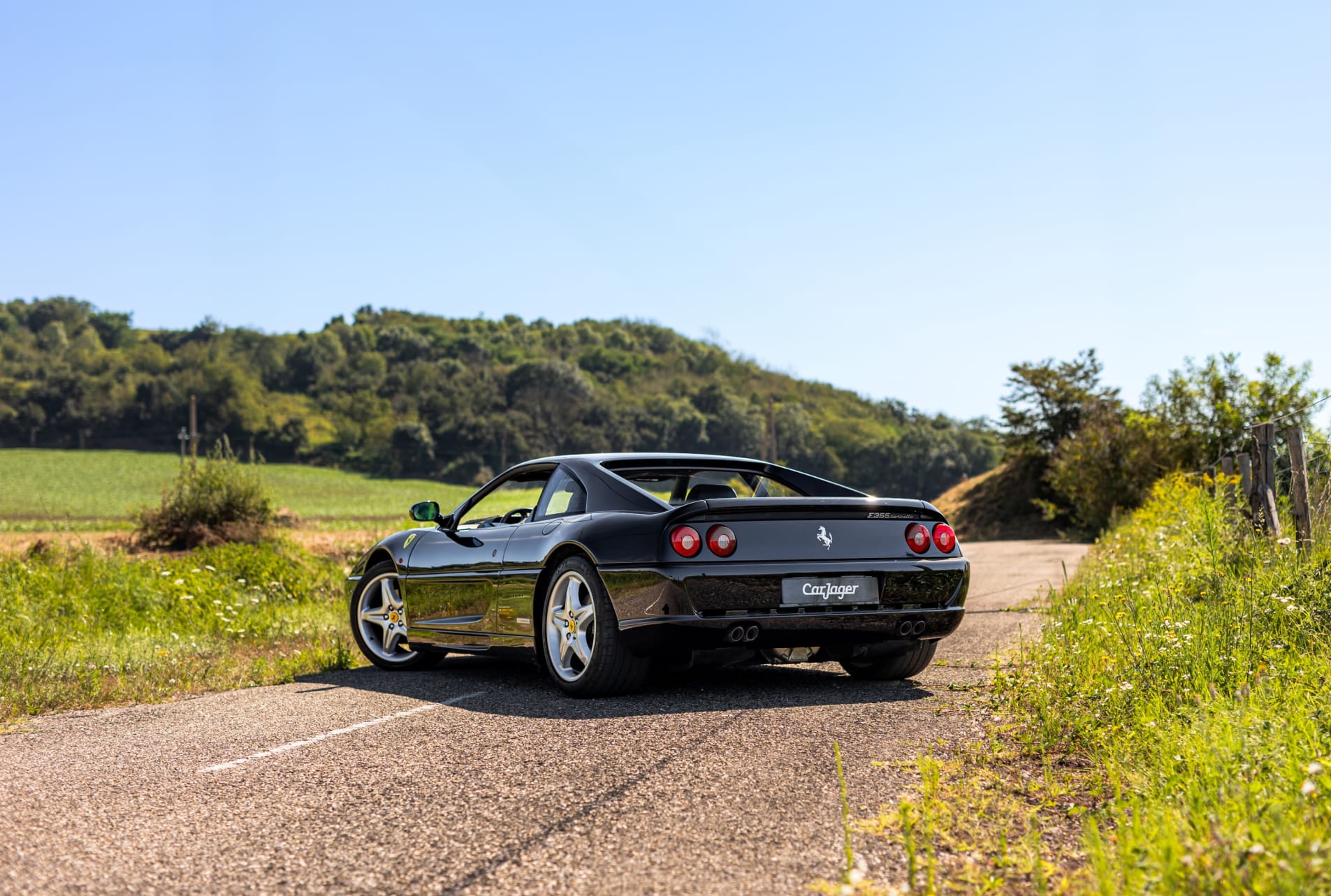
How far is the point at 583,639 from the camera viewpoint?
599 centimetres

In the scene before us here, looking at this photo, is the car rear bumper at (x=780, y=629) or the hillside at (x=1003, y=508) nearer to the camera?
the car rear bumper at (x=780, y=629)

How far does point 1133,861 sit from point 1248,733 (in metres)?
1.10

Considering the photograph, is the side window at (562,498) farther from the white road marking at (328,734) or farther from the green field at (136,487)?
the green field at (136,487)

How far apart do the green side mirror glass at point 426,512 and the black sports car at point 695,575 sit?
0.40 metres

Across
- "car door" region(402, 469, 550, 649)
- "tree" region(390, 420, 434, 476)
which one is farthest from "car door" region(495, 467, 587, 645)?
"tree" region(390, 420, 434, 476)

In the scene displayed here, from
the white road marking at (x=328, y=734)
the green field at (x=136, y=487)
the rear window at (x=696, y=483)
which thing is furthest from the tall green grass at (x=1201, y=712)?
the green field at (x=136, y=487)

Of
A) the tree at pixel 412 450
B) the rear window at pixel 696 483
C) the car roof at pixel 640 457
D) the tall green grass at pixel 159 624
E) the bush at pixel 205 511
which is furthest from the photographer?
the tree at pixel 412 450

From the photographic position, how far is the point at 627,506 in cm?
601

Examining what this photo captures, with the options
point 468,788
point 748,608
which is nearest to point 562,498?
point 748,608

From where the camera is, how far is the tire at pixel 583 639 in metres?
5.71

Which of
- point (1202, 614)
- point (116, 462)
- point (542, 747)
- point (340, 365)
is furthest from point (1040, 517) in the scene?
point (340, 365)

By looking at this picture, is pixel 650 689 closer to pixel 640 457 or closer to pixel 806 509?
pixel 806 509

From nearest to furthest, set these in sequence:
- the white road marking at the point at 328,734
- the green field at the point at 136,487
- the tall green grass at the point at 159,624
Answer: the white road marking at the point at 328,734, the tall green grass at the point at 159,624, the green field at the point at 136,487

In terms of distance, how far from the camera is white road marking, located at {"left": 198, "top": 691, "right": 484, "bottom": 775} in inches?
181
